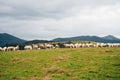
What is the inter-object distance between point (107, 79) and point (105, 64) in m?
9.41

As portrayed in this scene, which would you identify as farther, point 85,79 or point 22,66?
point 22,66

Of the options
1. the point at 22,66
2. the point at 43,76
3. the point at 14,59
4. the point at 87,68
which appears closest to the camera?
the point at 43,76

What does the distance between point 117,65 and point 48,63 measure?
A: 12313 mm

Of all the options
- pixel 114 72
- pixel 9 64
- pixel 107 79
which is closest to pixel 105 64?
pixel 114 72

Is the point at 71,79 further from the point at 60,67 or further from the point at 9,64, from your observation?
the point at 9,64

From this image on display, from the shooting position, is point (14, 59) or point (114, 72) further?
point (14, 59)

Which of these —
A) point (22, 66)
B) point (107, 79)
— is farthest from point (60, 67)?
Answer: point (107, 79)

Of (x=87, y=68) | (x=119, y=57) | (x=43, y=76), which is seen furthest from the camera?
(x=119, y=57)

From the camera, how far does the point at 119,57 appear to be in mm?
51000

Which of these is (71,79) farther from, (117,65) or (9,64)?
(9,64)

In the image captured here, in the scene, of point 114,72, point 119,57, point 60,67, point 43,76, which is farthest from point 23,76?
point 119,57

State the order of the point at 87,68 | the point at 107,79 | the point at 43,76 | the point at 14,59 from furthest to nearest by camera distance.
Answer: the point at 14,59 → the point at 87,68 → the point at 43,76 → the point at 107,79

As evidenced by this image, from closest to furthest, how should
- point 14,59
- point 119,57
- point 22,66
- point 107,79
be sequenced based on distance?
point 107,79 < point 22,66 < point 119,57 < point 14,59

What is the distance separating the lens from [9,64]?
50.2 meters
